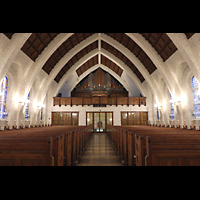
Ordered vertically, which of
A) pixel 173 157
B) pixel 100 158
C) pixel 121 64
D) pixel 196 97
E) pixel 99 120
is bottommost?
pixel 100 158

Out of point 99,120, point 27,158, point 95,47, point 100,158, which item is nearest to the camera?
point 27,158

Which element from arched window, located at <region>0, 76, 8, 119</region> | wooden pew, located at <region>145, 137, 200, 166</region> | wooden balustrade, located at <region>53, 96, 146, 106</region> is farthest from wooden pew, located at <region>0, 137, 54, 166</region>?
wooden balustrade, located at <region>53, 96, 146, 106</region>

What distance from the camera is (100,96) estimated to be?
53.4 feet


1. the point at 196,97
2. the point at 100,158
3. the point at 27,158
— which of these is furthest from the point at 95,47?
the point at 27,158

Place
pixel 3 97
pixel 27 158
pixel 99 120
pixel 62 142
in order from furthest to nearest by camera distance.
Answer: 1. pixel 99 120
2. pixel 3 97
3. pixel 62 142
4. pixel 27 158

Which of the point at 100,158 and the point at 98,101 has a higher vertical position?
the point at 98,101

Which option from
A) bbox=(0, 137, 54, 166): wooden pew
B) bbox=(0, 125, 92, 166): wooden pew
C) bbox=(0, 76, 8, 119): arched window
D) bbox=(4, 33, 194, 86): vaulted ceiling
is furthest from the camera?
bbox=(0, 76, 8, 119): arched window

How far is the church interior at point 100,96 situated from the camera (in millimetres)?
4156

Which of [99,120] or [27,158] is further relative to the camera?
[99,120]

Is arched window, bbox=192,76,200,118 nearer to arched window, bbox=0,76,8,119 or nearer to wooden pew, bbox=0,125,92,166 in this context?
wooden pew, bbox=0,125,92,166

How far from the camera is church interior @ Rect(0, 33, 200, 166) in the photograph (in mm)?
4156

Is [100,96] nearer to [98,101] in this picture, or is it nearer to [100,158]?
[98,101]

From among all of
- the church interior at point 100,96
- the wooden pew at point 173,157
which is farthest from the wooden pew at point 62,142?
the wooden pew at point 173,157
